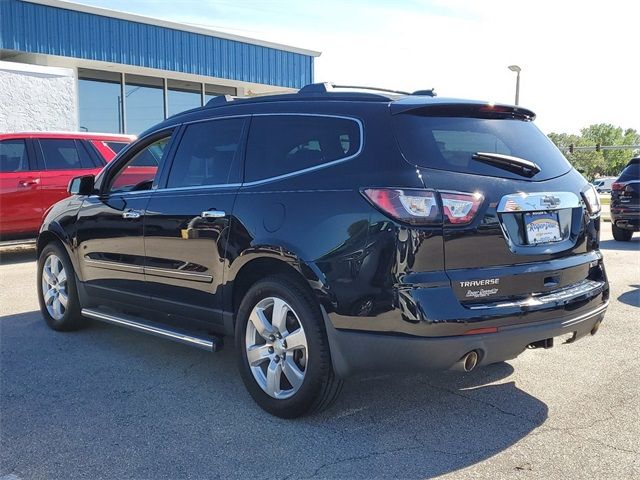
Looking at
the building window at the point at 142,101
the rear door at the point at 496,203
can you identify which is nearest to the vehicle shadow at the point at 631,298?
the rear door at the point at 496,203

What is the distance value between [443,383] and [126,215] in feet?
8.68

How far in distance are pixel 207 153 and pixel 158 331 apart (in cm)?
129

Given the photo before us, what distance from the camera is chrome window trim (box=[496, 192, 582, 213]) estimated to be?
130 inches

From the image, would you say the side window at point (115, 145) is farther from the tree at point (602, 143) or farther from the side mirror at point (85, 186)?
the tree at point (602, 143)

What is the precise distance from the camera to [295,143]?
3850mm

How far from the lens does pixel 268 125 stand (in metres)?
4.06

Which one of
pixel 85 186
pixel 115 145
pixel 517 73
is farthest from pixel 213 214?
pixel 517 73

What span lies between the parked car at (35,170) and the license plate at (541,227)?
27.5 ft

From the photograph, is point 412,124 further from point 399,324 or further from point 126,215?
point 126,215

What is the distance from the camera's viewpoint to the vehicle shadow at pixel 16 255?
32.6 ft

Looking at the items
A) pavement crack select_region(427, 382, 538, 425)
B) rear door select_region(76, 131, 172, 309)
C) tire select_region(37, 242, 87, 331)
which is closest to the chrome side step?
rear door select_region(76, 131, 172, 309)

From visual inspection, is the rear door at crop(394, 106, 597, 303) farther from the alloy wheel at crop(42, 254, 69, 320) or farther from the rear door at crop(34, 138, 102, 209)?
the rear door at crop(34, 138, 102, 209)

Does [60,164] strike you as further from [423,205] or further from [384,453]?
[384,453]

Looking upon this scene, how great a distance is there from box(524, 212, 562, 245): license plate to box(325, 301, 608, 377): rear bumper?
45 cm
